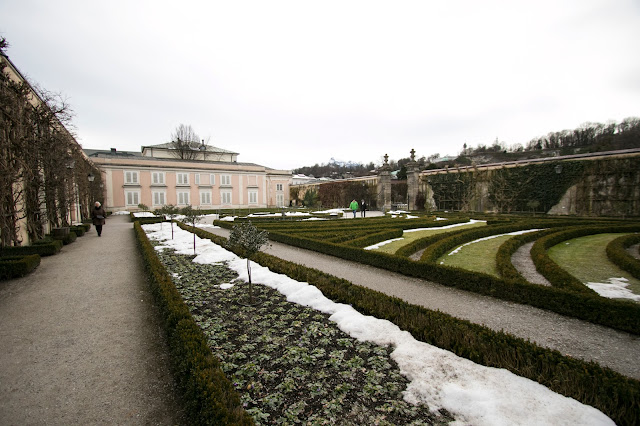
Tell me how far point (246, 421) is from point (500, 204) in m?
24.9

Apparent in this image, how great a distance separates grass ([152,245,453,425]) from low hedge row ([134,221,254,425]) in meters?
0.25

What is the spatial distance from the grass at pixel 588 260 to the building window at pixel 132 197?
118 feet

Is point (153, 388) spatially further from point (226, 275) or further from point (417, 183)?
point (417, 183)

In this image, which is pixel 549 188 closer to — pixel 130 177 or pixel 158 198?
pixel 158 198

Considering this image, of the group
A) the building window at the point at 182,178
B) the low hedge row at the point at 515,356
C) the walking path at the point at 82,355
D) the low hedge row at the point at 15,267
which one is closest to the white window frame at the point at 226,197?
the building window at the point at 182,178

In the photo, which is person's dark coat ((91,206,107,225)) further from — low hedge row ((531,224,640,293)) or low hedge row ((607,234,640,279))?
low hedge row ((607,234,640,279))

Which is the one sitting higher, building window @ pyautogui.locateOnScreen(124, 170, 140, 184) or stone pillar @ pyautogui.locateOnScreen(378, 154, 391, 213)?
building window @ pyautogui.locateOnScreen(124, 170, 140, 184)

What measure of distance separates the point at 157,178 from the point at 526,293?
119ft

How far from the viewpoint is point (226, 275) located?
700 cm

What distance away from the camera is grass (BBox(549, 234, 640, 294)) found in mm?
6422

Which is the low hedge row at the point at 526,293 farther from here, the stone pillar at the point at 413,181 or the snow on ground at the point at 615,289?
the stone pillar at the point at 413,181

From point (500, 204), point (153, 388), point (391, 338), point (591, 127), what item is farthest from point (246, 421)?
point (591, 127)

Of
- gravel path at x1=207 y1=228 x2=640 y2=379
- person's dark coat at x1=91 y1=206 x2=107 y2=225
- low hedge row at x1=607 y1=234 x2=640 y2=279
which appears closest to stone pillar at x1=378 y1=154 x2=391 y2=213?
low hedge row at x1=607 y1=234 x2=640 y2=279

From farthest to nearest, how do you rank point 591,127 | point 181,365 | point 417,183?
point 591,127 → point 417,183 → point 181,365
